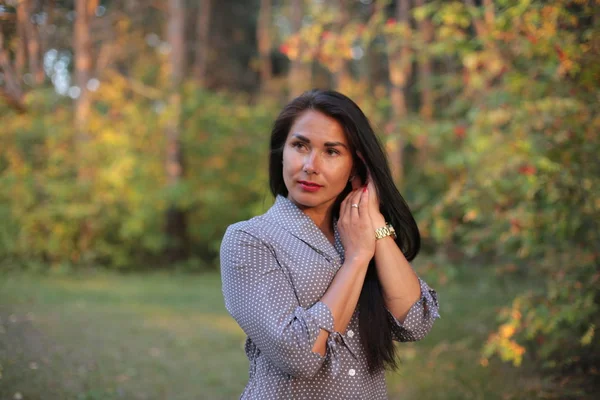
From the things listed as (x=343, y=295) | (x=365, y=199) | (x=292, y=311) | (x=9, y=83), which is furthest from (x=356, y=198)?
(x=9, y=83)

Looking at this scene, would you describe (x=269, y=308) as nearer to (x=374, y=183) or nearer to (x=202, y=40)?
(x=374, y=183)

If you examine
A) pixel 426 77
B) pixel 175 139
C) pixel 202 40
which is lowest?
pixel 175 139

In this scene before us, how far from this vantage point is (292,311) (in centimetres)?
205

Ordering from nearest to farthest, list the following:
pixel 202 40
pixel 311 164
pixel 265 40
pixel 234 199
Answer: pixel 311 164 < pixel 234 199 < pixel 202 40 < pixel 265 40

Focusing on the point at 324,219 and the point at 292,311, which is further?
the point at 324,219

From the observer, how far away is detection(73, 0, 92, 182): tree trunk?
40.9 feet

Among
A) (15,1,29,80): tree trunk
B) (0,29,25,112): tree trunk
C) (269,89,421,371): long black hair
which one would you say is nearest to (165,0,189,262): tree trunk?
(15,1,29,80): tree trunk

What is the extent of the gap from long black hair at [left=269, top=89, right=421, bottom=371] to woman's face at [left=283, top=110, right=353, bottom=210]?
0.03 meters

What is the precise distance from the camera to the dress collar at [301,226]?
2258mm

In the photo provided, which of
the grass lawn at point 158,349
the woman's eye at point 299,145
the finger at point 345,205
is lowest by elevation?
the grass lawn at point 158,349

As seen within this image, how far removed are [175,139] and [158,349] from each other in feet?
25.6

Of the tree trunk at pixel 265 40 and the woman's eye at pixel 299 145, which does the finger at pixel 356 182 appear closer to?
the woman's eye at pixel 299 145

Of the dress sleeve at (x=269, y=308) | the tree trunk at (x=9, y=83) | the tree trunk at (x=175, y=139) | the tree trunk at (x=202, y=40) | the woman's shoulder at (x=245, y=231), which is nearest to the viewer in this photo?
the dress sleeve at (x=269, y=308)

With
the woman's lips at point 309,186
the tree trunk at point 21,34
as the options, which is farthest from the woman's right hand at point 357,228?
the tree trunk at point 21,34
